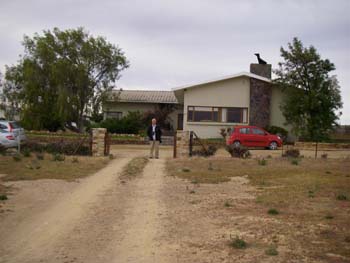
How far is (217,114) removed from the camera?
29.4 meters

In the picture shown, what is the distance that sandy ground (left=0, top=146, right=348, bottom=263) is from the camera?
5859 millimetres

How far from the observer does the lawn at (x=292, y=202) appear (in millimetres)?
6207

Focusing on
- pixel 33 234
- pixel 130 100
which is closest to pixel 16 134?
pixel 33 234

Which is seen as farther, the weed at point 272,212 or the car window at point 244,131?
the car window at point 244,131

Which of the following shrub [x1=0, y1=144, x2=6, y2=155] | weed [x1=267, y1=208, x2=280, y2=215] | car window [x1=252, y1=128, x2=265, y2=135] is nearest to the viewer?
weed [x1=267, y1=208, x2=280, y2=215]

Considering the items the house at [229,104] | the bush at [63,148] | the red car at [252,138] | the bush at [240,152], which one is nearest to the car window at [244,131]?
the red car at [252,138]

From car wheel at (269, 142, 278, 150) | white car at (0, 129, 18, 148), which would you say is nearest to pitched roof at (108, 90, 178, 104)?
car wheel at (269, 142, 278, 150)

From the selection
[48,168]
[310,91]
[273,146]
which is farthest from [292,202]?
[310,91]

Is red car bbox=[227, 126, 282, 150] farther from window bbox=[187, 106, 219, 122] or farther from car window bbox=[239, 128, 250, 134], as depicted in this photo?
window bbox=[187, 106, 219, 122]

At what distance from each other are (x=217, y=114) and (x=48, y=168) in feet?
56.0

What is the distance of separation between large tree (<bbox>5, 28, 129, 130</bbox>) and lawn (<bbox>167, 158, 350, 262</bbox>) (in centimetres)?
1378

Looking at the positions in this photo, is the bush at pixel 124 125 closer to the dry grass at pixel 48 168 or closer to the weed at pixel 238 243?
the dry grass at pixel 48 168

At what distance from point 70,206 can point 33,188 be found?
88.0 inches

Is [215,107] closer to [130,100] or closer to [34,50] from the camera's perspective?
[130,100]
